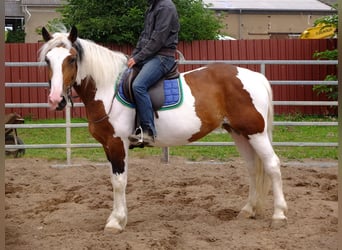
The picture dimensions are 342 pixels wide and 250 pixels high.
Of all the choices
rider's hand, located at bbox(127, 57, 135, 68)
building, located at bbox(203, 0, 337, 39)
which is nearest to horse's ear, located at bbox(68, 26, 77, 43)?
rider's hand, located at bbox(127, 57, 135, 68)

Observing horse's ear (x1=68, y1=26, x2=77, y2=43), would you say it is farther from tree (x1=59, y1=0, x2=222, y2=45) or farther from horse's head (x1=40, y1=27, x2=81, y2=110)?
tree (x1=59, y1=0, x2=222, y2=45)

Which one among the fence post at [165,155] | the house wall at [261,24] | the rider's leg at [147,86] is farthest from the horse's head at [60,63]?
the house wall at [261,24]

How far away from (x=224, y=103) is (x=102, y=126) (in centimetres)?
119

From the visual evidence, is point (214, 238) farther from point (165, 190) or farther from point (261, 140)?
point (165, 190)

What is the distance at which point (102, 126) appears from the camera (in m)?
4.64

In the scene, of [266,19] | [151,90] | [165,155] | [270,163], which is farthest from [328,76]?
[266,19]

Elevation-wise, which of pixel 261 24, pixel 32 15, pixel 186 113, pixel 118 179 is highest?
pixel 32 15

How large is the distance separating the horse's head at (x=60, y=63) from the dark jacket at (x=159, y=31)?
0.61 m

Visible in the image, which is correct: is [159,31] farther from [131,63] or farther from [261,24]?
[261,24]

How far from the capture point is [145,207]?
5523mm

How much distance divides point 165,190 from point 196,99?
1787 mm

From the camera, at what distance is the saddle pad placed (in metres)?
4.67

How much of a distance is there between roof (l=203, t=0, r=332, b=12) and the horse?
2560 centimetres

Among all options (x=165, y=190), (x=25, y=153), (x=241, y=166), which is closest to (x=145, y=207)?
(x=165, y=190)
